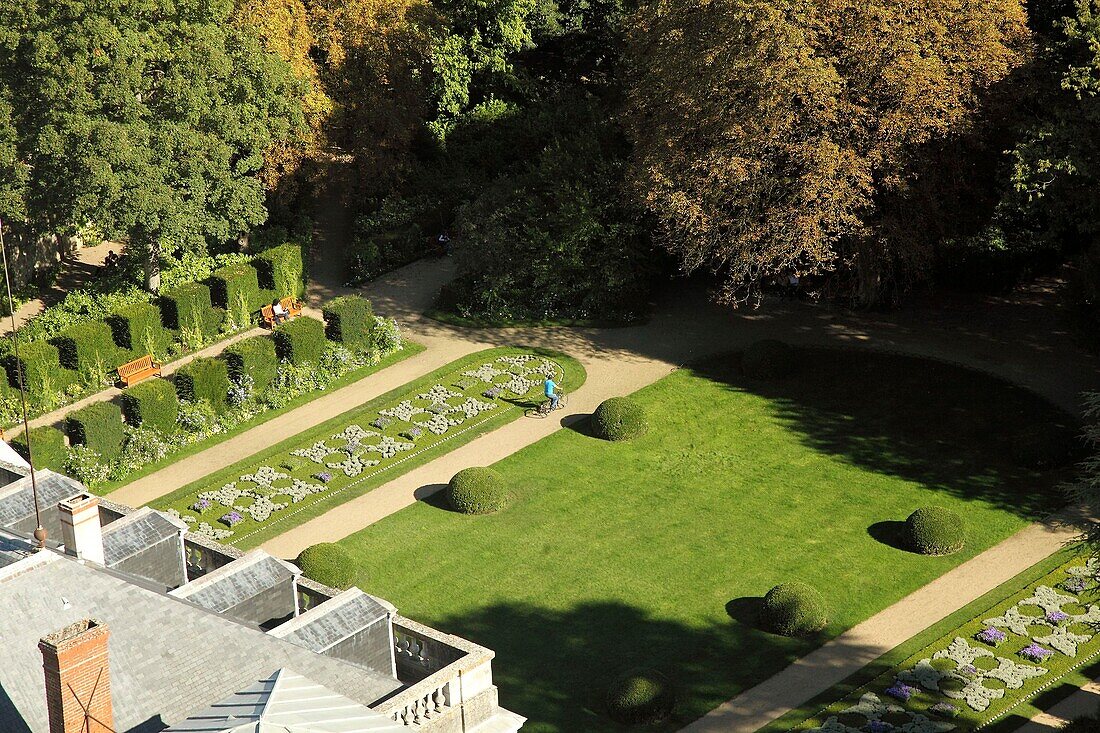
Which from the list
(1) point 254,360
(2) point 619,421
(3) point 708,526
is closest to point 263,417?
(1) point 254,360

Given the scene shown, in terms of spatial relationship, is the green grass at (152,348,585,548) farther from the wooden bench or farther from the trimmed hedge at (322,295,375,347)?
the wooden bench

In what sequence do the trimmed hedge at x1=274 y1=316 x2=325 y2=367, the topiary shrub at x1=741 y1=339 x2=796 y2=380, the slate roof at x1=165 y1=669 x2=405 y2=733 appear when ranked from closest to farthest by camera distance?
1. the slate roof at x1=165 y1=669 x2=405 y2=733
2. the topiary shrub at x1=741 y1=339 x2=796 y2=380
3. the trimmed hedge at x1=274 y1=316 x2=325 y2=367

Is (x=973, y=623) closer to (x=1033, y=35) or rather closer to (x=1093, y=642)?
(x=1093, y=642)

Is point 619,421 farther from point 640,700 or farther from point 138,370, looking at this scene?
point 138,370

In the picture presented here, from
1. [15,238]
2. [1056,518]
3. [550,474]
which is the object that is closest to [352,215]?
[15,238]

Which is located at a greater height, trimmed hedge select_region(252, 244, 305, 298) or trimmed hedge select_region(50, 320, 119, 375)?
trimmed hedge select_region(252, 244, 305, 298)

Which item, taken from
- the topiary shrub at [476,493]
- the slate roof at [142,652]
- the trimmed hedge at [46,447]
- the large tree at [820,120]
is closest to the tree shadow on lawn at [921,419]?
the large tree at [820,120]

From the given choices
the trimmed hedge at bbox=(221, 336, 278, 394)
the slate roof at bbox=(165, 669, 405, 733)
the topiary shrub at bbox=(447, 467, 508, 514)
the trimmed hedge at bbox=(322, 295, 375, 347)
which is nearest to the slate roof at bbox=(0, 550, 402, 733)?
the slate roof at bbox=(165, 669, 405, 733)
